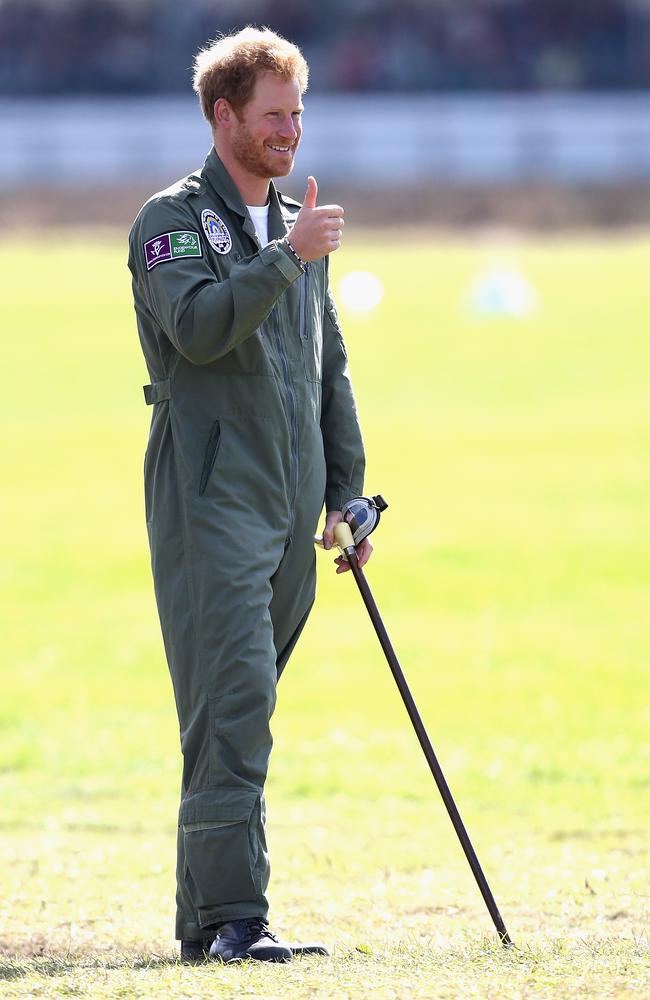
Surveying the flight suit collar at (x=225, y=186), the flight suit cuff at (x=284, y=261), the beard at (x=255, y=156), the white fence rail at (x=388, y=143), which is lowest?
the flight suit cuff at (x=284, y=261)

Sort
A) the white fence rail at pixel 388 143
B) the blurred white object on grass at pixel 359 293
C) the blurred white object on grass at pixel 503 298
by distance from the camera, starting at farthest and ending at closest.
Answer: the white fence rail at pixel 388 143
the blurred white object on grass at pixel 359 293
the blurred white object on grass at pixel 503 298

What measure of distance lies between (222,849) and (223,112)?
180cm

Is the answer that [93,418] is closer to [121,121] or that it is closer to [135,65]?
[121,121]

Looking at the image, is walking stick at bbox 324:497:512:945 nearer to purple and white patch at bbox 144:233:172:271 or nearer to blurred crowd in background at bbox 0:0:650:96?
purple and white patch at bbox 144:233:172:271

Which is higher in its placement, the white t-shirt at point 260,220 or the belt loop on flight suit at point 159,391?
the white t-shirt at point 260,220

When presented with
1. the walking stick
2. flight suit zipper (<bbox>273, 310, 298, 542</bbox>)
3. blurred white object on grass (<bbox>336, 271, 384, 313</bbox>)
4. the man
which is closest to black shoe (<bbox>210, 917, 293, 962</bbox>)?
the man

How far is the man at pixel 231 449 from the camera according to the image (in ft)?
14.4

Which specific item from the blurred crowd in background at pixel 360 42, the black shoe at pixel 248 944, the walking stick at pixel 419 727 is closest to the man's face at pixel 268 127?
the walking stick at pixel 419 727

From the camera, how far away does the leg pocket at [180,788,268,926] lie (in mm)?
4422

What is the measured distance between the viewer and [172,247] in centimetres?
443

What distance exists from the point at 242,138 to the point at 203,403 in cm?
66

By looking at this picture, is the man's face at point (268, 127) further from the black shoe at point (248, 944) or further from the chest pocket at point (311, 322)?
the black shoe at point (248, 944)

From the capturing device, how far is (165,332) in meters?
4.49

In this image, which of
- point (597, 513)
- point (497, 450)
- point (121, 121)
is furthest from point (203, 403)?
point (121, 121)
